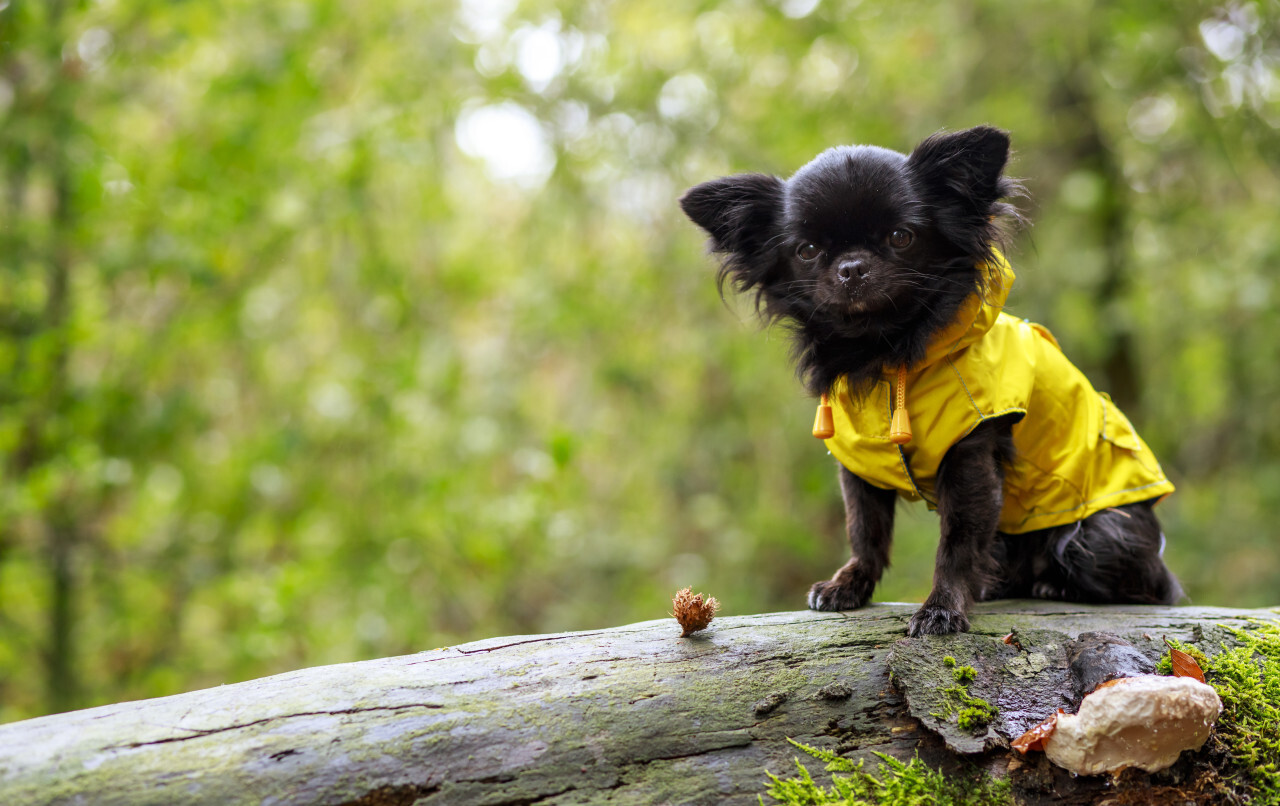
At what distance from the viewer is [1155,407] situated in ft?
24.2

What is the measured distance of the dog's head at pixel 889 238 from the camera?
2707 mm

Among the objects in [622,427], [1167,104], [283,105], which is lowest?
[622,427]

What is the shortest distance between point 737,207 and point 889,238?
565 millimetres

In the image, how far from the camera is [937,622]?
97.6 inches

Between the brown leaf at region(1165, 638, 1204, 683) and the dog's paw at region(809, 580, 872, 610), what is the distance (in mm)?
905

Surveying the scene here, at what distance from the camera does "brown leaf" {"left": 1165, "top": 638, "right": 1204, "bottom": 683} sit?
2.30 metres

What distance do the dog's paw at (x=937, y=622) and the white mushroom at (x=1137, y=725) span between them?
51cm

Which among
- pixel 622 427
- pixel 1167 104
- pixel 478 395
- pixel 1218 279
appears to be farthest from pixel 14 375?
pixel 1167 104

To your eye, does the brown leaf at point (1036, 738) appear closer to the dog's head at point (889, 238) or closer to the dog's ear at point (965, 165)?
the dog's head at point (889, 238)

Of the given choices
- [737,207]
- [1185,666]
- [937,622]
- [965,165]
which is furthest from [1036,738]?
[737,207]

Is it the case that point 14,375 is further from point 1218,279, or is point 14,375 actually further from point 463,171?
point 1218,279

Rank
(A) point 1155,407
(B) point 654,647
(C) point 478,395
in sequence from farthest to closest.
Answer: (A) point 1155,407 < (C) point 478,395 < (B) point 654,647

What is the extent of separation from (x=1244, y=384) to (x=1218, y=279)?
2082 millimetres

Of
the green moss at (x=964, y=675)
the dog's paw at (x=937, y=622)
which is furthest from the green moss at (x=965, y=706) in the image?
the dog's paw at (x=937, y=622)
